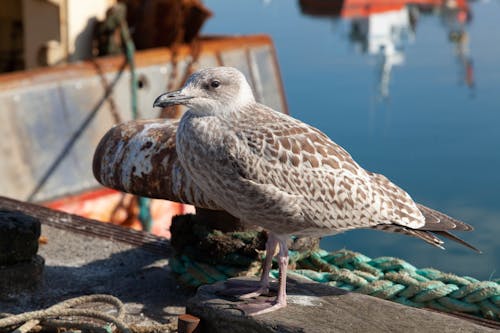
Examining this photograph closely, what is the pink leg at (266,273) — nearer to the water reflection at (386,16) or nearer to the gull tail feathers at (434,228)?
the gull tail feathers at (434,228)

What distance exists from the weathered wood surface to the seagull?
62 mm

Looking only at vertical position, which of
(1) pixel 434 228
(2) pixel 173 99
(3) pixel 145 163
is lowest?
(1) pixel 434 228

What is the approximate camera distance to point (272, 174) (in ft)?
10.4

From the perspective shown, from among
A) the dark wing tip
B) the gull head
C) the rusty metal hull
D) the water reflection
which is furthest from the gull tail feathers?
the water reflection

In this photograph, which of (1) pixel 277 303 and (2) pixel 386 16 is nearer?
(1) pixel 277 303

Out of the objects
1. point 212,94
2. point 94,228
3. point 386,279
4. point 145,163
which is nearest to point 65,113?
point 94,228

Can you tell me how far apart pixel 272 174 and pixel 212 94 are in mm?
351

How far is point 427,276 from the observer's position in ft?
12.5

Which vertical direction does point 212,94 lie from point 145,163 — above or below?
above

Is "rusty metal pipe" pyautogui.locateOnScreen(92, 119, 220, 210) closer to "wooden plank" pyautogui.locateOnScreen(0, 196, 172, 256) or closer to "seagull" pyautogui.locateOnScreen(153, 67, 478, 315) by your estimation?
"seagull" pyautogui.locateOnScreen(153, 67, 478, 315)

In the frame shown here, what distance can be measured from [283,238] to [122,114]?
5.90m

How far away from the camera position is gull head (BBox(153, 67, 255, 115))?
3.23 meters

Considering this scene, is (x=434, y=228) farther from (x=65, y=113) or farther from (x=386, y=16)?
(x=386, y=16)

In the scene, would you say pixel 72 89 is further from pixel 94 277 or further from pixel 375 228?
pixel 375 228
